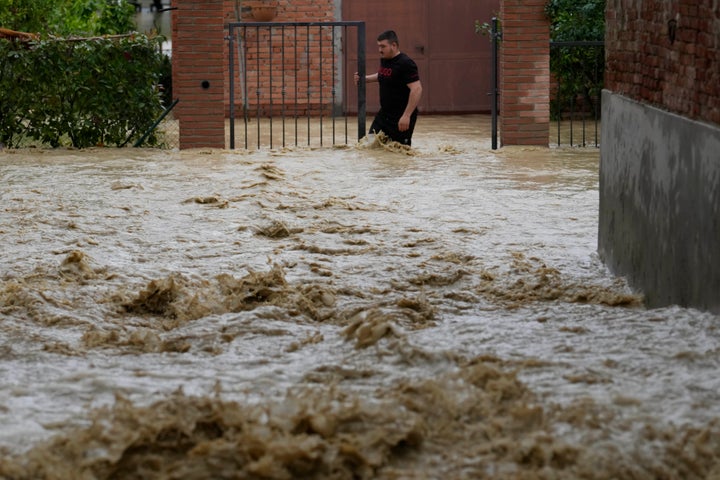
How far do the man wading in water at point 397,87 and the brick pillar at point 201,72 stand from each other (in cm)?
195

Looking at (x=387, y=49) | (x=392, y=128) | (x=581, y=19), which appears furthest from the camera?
(x=581, y=19)

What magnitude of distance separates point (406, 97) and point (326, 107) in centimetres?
722

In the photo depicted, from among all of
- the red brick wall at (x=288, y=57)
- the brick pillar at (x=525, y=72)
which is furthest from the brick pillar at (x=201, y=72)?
the red brick wall at (x=288, y=57)

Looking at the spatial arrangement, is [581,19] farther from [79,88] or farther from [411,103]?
[79,88]

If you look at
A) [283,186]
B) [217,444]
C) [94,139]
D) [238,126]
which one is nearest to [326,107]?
[238,126]

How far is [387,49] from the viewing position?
1332 centimetres

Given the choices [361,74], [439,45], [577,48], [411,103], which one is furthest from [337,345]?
[439,45]

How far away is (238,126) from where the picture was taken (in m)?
18.6

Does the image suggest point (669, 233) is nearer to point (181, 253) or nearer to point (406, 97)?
point (181, 253)

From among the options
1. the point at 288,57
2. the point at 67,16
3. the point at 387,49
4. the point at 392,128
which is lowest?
the point at 392,128

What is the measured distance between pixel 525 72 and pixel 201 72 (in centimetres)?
384

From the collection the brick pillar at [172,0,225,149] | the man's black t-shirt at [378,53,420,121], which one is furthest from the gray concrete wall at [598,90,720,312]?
the brick pillar at [172,0,225,149]

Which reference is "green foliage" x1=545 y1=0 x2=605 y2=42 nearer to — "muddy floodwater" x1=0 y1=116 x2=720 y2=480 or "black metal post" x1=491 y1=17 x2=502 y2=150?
"black metal post" x1=491 y1=17 x2=502 y2=150

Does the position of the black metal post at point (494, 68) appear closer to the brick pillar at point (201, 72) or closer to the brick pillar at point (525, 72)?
the brick pillar at point (525, 72)
